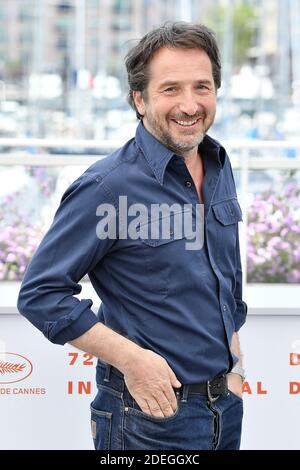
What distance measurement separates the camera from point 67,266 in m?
2.36

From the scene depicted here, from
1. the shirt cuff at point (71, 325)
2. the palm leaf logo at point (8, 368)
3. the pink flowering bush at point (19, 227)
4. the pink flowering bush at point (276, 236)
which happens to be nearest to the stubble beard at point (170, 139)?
the shirt cuff at point (71, 325)

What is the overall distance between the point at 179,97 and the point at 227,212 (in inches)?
14.5

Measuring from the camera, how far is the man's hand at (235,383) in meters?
2.66

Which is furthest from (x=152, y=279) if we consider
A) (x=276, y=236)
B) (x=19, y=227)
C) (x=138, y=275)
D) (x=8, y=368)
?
(x=276, y=236)

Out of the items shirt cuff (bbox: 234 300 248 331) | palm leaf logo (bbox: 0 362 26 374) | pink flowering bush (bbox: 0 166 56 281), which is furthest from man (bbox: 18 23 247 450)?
pink flowering bush (bbox: 0 166 56 281)

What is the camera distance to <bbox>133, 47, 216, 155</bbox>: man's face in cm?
246

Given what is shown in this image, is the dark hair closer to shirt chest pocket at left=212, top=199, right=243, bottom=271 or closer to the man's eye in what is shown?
the man's eye

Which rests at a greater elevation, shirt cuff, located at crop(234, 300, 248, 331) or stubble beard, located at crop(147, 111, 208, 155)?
stubble beard, located at crop(147, 111, 208, 155)

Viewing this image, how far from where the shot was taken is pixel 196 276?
2426mm

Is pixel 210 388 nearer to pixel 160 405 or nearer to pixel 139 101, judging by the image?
pixel 160 405

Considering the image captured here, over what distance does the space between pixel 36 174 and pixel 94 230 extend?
2.45 m

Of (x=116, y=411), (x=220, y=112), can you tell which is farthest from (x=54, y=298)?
(x=220, y=112)

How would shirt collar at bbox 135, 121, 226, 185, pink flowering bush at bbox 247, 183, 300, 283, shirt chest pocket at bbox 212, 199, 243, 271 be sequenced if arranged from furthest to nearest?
1. pink flowering bush at bbox 247, 183, 300, 283
2. shirt chest pocket at bbox 212, 199, 243, 271
3. shirt collar at bbox 135, 121, 226, 185

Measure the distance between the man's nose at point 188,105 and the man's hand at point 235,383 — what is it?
777 mm
